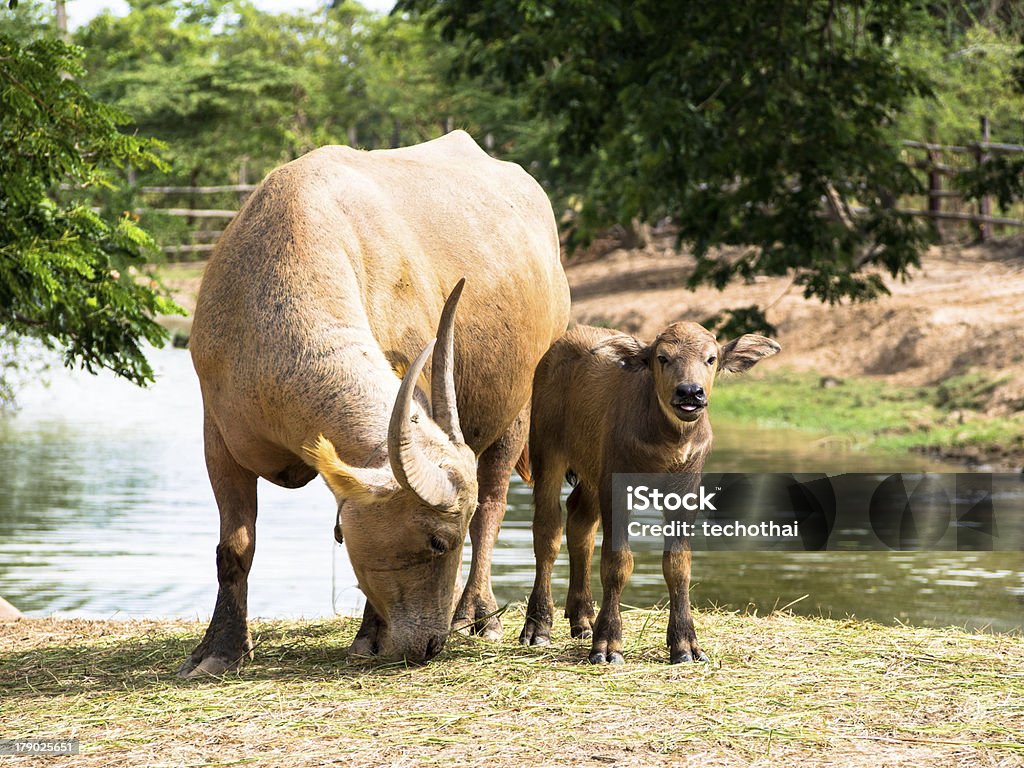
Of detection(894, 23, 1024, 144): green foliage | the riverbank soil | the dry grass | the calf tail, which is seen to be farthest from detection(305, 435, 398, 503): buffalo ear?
detection(894, 23, 1024, 144): green foliage

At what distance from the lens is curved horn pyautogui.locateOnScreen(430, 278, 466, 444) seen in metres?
5.66

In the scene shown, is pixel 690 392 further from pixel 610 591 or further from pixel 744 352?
pixel 610 591

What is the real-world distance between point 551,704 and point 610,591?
33.2 inches

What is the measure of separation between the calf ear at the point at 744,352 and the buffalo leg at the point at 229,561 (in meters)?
2.10

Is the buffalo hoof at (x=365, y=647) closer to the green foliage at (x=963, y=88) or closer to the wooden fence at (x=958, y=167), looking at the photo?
the wooden fence at (x=958, y=167)

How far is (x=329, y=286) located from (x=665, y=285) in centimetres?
2443

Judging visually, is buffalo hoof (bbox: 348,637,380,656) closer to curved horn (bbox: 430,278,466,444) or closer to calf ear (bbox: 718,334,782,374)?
curved horn (bbox: 430,278,466,444)

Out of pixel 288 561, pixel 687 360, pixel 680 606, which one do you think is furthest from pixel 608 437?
pixel 288 561

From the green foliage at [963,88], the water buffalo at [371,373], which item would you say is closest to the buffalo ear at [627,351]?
the water buffalo at [371,373]

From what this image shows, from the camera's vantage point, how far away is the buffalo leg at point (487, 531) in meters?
7.13

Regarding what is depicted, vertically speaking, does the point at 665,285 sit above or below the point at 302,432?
Result: above

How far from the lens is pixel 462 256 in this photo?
287 inches

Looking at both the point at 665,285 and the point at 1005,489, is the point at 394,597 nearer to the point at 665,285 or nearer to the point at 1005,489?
the point at 1005,489

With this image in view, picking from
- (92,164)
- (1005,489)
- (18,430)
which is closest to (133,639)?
(92,164)
